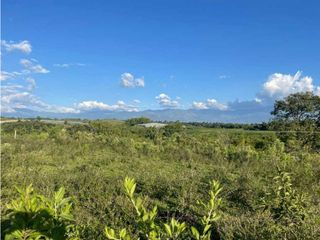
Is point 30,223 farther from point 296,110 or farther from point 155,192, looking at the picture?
point 296,110

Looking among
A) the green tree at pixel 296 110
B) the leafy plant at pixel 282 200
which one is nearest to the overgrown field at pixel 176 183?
the leafy plant at pixel 282 200

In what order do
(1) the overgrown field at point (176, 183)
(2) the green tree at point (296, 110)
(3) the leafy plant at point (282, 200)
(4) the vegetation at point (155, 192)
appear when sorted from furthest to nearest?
1. (2) the green tree at point (296, 110)
2. (3) the leafy plant at point (282, 200)
3. (1) the overgrown field at point (176, 183)
4. (4) the vegetation at point (155, 192)

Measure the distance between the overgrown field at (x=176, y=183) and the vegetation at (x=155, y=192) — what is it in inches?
0.7

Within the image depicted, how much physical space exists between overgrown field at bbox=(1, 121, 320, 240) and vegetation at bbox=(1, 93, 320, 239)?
0.02 m

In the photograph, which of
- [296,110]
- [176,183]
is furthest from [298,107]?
[176,183]

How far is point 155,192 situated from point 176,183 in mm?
475

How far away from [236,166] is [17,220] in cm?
1236

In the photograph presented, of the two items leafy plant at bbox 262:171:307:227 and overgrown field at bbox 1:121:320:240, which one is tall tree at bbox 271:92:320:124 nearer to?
overgrown field at bbox 1:121:320:240

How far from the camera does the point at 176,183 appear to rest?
26.8ft

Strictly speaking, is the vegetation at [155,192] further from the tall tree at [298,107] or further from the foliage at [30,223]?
the tall tree at [298,107]

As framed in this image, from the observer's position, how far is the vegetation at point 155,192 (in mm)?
1790

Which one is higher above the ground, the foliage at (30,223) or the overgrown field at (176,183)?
the foliage at (30,223)

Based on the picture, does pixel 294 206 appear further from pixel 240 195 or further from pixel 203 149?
pixel 203 149

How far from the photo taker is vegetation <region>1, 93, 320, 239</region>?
1790 millimetres
